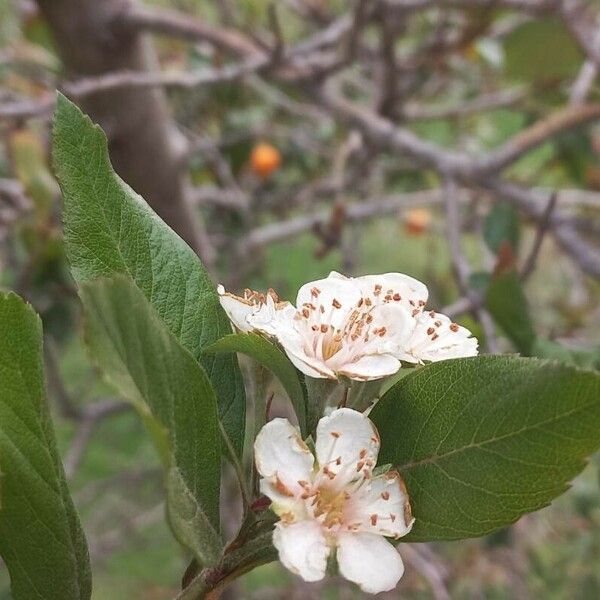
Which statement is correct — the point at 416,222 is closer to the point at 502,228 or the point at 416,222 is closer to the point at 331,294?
the point at 502,228

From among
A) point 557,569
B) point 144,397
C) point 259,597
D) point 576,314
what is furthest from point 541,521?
point 144,397

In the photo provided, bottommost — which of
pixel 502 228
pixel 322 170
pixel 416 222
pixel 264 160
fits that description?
pixel 416 222

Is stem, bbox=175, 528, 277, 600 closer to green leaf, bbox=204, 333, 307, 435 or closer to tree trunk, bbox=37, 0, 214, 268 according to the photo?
green leaf, bbox=204, 333, 307, 435

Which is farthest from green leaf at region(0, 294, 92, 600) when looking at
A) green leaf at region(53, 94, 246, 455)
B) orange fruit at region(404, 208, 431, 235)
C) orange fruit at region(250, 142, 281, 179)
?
orange fruit at region(404, 208, 431, 235)

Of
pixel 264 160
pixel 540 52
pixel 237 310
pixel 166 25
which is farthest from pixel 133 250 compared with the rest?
pixel 264 160

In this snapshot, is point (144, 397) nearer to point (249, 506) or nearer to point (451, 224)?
point (249, 506)

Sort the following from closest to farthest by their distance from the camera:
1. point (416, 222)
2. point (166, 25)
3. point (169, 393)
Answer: point (169, 393) → point (166, 25) → point (416, 222)
